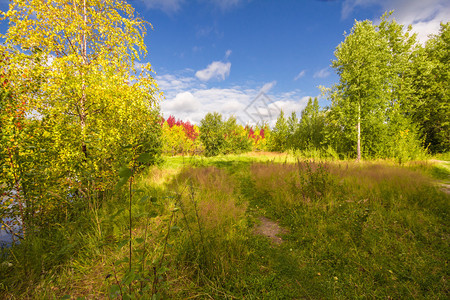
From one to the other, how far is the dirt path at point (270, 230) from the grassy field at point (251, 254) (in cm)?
4

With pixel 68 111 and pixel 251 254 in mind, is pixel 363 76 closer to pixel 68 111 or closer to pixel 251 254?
pixel 251 254

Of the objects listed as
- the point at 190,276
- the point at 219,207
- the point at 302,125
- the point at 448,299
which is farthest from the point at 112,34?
the point at 302,125

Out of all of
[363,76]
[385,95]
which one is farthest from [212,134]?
[385,95]

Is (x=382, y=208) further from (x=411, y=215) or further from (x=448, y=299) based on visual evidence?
(x=448, y=299)

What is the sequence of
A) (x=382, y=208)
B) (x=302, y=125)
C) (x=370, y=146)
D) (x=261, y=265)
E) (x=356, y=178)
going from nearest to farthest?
(x=261, y=265) < (x=382, y=208) < (x=356, y=178) < (x=370, y=146) < (x=302, y=125)

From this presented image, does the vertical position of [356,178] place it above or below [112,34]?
below

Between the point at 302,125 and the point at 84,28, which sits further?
the point at 302,125

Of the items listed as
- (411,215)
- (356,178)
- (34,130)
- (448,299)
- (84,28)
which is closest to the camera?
(448,299)

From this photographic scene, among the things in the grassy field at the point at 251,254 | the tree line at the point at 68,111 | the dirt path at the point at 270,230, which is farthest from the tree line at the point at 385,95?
the tree line at the point at 68,111

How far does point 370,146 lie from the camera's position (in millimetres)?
12305

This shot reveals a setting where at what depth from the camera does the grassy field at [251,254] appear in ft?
6.33

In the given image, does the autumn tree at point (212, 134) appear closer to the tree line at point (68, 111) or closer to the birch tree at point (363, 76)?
the tree line at point (68, 111)

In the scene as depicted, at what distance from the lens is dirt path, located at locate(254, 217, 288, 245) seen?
331cm

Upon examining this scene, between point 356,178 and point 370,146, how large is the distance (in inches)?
386
